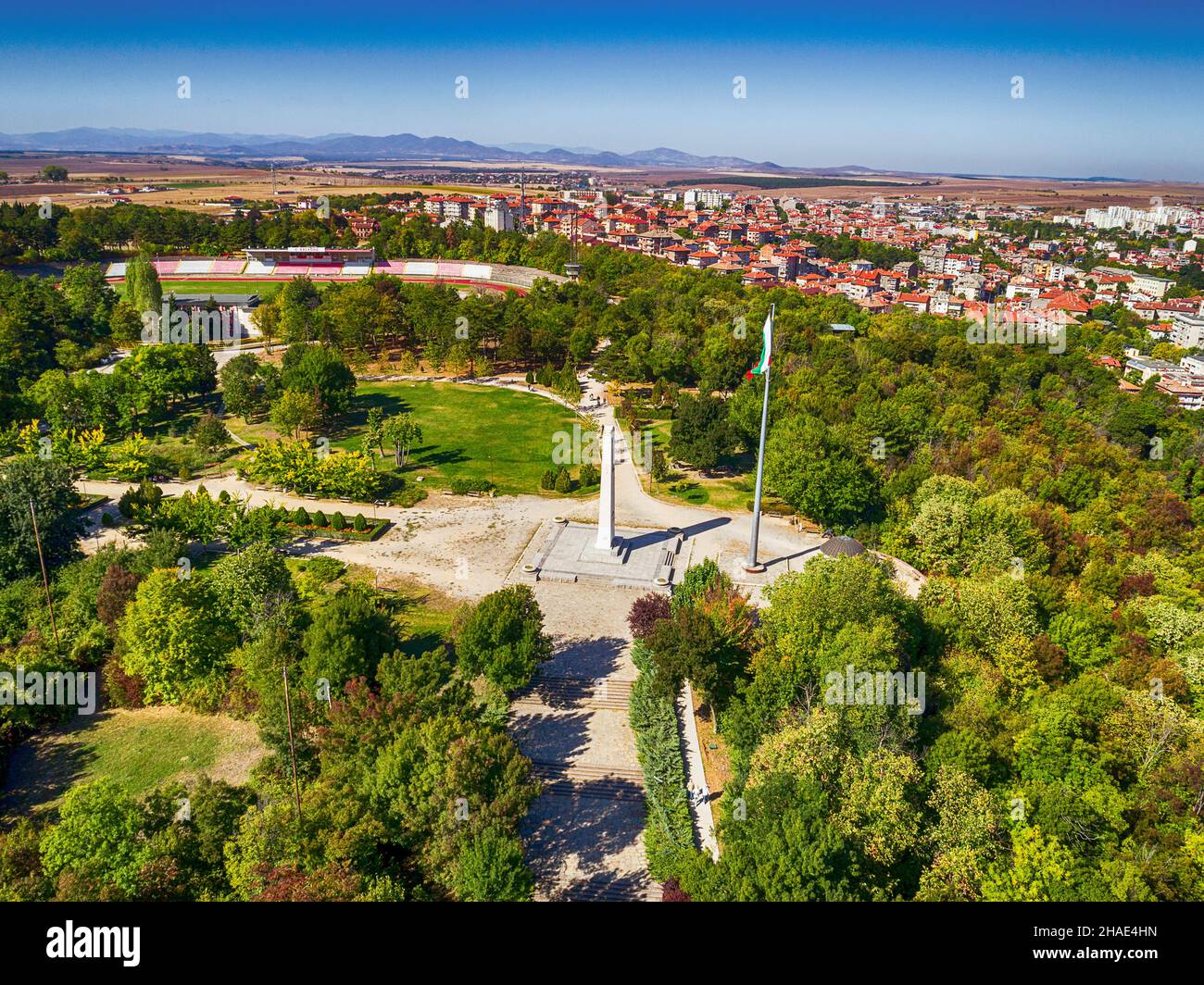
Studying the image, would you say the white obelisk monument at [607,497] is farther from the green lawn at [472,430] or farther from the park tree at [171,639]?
the park tree at [171,639]

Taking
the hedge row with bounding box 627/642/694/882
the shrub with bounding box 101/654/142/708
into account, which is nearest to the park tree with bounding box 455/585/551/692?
the hedge row with bounding box 627/642/694/882

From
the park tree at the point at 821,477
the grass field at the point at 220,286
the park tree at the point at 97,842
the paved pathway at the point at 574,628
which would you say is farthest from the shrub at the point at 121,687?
the grass field at the point at 220,286

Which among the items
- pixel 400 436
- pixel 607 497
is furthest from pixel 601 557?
pixel 400 436

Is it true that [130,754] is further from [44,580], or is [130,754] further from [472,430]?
[472,430]

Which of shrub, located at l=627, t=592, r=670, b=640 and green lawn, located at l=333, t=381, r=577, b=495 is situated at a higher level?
green lawn, located at l=333, t=381, r=577, b=495

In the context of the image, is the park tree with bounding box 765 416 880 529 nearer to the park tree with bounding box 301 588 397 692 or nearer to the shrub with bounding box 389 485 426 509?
the shrub with bounding box 389 485 426 509

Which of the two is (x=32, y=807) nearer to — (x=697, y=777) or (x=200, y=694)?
(x=200, y=694)

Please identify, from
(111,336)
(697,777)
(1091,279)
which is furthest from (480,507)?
(1091,279)
